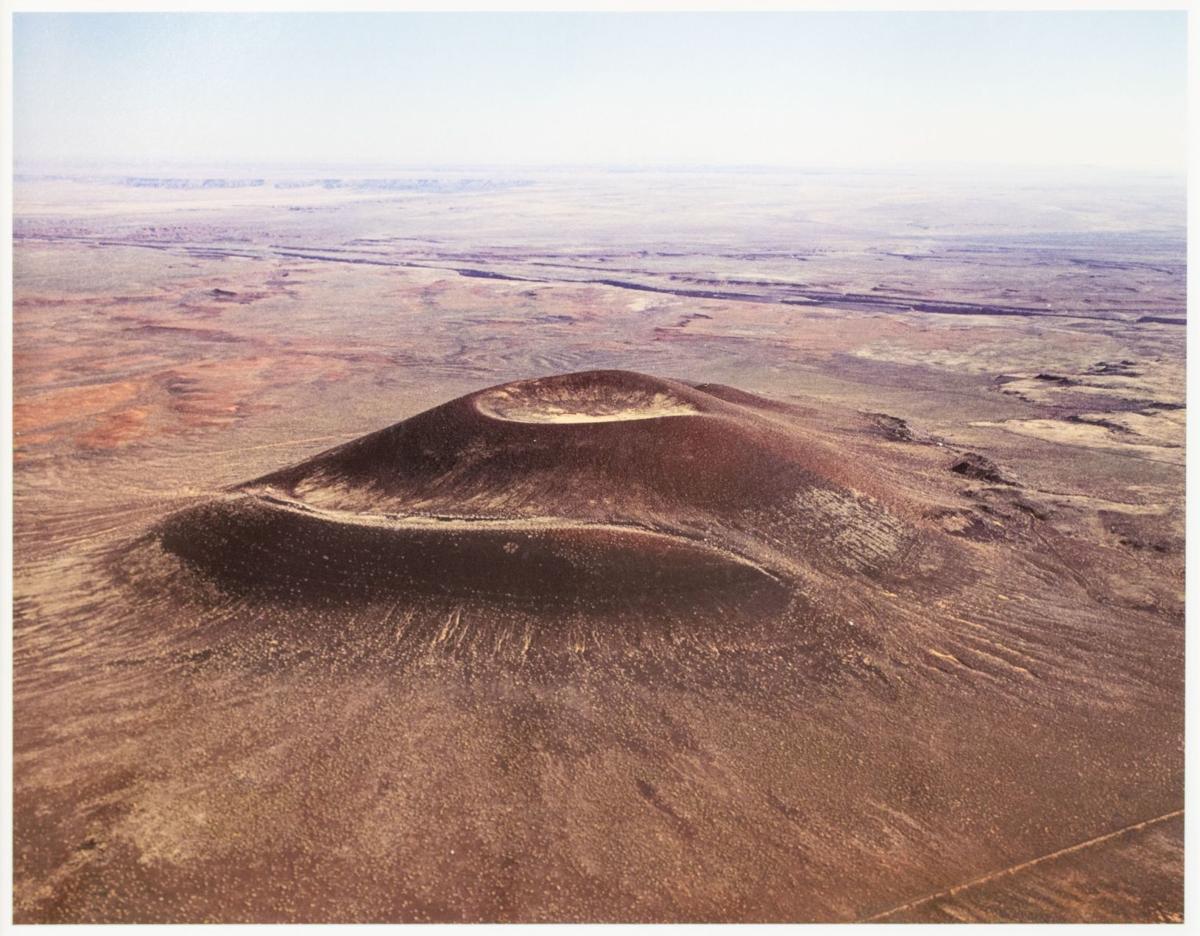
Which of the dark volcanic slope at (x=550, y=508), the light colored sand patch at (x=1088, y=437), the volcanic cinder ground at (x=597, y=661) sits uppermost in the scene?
the dark volcanic slope at (x=550, y=508)

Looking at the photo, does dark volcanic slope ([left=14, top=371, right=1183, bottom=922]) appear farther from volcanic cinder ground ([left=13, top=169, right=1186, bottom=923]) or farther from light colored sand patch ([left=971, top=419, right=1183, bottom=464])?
light colored sand patch ([left=971, top=419, right=1183, bottom=464])

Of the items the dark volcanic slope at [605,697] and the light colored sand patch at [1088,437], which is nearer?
the dark volcanic slope at [605,697]

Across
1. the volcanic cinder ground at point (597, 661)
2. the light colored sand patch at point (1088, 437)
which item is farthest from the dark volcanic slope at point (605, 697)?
the light colored sand patch at point (1088, 437)

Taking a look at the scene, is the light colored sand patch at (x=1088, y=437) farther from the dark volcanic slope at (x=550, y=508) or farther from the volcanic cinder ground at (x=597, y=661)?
the dark volcanic slope at (x=550, y=508)

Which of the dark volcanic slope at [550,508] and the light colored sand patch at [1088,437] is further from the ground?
the dark volcanic slope at [550,508]

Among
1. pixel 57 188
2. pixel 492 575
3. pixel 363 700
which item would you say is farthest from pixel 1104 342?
pixel 57 188

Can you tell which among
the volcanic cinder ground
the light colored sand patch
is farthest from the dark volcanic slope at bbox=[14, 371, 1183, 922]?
the light colored sand patch

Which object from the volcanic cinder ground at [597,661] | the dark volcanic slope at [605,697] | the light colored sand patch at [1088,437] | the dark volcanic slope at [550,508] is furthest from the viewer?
the light colored sand patch at [1088,437]

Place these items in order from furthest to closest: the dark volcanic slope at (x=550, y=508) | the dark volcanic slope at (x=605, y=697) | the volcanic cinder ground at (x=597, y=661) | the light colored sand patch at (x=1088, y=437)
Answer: the light colored sand patch at (x=1088, y=437) → the dark volcanic slope at (x=550, y=508) → the volcanic cinder ground at (x=597, y=661) → the dark volcanic slope at (x=605, y=697)

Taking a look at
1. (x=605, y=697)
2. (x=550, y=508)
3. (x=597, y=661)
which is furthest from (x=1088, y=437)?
(x=605, y=697)
